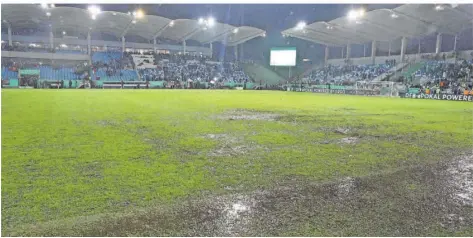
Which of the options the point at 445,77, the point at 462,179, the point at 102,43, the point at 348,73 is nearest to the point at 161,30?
the point at 102,43

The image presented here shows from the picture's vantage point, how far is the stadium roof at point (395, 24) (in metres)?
35.9

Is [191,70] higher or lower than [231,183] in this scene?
Result: higher

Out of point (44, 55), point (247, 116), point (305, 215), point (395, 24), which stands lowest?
point (305, 215)

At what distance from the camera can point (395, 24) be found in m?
42.2

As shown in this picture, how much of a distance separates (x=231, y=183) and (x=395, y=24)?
43.2m

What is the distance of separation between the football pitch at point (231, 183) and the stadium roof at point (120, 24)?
39.7 meters

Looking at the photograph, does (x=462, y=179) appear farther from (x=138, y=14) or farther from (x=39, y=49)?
(x=39, y=49)

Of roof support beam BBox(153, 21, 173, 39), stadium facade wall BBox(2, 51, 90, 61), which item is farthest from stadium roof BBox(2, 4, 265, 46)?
stadium facade wall BBox(2, 51, 90, 61)

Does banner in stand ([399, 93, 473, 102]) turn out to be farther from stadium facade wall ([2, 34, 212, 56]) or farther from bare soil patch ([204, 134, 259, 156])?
stadium facade wall ([2, 34, 212, 56])

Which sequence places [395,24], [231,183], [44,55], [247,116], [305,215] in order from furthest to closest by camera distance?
1. [44,55]
2. [395,24]
3. [247,116]
4. [231,183]
5. [305,215]

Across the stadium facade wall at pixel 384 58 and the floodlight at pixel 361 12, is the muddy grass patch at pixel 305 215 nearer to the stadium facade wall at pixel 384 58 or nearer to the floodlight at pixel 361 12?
the floodlight at pixel 361 12

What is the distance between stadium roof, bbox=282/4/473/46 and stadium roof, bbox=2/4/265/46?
10.8 metres

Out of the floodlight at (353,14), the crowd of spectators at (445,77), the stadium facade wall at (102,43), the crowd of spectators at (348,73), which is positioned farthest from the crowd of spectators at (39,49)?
the crowd of spectators at (445,77)

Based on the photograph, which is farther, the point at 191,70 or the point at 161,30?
the point at 191,70
